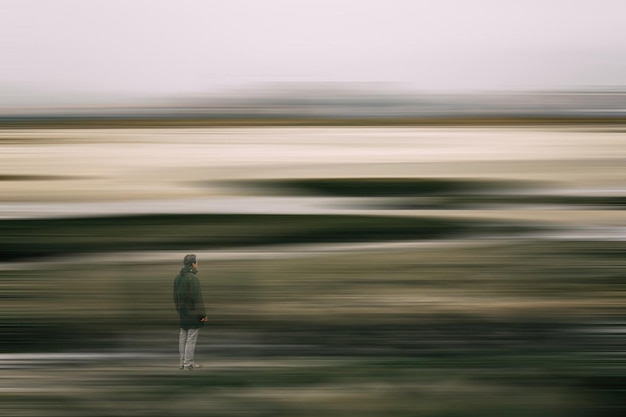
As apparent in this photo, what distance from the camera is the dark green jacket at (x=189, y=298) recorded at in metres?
4.47

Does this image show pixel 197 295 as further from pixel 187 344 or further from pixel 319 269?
pixel 319 269

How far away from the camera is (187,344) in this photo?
4684 millimetres

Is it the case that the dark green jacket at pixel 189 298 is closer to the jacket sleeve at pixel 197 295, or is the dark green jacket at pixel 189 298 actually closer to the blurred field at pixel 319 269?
the jacket sleeve at pixel 197 295

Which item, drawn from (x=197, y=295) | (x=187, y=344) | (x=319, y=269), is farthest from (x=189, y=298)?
(x=319, y=269)

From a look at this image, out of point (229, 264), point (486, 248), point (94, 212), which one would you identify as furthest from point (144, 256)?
point (486, 248)

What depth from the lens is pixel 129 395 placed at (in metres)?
4.37

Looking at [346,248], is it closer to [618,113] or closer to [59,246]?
[59,246]

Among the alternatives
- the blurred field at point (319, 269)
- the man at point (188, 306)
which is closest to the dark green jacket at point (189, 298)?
the man at point (188, 306)

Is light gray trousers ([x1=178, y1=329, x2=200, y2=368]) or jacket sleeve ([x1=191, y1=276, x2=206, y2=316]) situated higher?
jacket sleeve ([x1=191, y1=276, x2=206, y2=316])

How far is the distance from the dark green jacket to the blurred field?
428 mm

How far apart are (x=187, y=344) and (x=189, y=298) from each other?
0.40m

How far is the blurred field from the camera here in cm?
451

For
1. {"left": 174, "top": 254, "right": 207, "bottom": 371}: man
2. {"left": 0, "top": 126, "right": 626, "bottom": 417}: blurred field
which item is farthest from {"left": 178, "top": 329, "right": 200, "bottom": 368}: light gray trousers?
{"left": 0, "top": 126, "right": 626, "bottom": 417}: blurred field

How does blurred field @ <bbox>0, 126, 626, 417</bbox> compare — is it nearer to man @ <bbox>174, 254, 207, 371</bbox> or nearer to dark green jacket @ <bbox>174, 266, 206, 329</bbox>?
man @ <bbox>174, 254, 207, 371</bbox>
